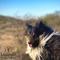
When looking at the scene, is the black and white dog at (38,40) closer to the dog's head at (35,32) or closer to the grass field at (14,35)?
the dog's head at (35,32)

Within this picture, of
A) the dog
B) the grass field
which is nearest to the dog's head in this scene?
the dog

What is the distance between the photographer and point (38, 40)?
740 cm

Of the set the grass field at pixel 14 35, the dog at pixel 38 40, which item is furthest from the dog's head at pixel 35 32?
the grass field at pixel 14 35

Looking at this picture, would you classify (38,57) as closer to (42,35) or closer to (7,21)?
(42,35)

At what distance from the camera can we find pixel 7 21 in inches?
1139

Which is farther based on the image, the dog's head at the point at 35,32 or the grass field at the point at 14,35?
the grass field at the point at 14,35

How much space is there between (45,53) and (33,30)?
573mm

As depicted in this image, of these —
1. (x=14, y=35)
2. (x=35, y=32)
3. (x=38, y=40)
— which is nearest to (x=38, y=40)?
(x=38, y=40)

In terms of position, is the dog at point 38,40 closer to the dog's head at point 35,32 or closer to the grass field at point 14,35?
the dog's head at point 35,32

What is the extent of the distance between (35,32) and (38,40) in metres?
0.18

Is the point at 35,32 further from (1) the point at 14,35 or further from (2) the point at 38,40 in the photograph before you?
(1) the point at 14,35

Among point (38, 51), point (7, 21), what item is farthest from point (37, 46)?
point (7, 21)

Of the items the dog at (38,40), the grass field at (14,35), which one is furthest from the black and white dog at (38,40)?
the grass field at (14,35)

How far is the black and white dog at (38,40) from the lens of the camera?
24.1 feet
